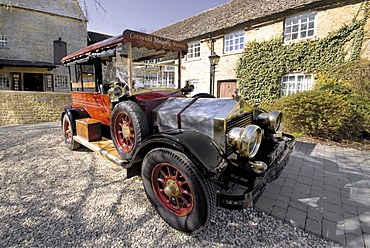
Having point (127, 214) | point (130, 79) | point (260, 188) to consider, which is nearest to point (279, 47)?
point (130, 79)

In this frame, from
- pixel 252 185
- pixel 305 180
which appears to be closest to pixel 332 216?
pixel 305 180

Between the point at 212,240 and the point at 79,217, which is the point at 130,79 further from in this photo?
the point at 212,240

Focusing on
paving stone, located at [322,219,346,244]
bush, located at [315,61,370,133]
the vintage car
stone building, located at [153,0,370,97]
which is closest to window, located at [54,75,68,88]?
stone building, located at [153,0,370,97]

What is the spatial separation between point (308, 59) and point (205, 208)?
9.46 meters

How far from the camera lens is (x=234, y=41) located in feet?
36.5

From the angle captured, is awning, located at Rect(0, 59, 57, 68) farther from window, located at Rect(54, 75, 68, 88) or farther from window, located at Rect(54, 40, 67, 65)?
window, located at Rect(54, 75, 68, 88)

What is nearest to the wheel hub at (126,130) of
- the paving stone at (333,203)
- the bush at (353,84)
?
the paving stone at (333,203)

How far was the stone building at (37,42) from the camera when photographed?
1477cm

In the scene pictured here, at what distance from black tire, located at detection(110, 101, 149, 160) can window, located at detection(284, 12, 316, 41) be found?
9449mm

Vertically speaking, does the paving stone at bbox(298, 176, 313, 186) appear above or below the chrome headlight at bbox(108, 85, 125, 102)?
below

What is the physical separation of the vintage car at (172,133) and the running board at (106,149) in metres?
0.02

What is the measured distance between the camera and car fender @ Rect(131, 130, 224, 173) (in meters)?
1.86

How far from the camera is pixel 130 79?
125 inches

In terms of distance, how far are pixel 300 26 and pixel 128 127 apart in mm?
9726
